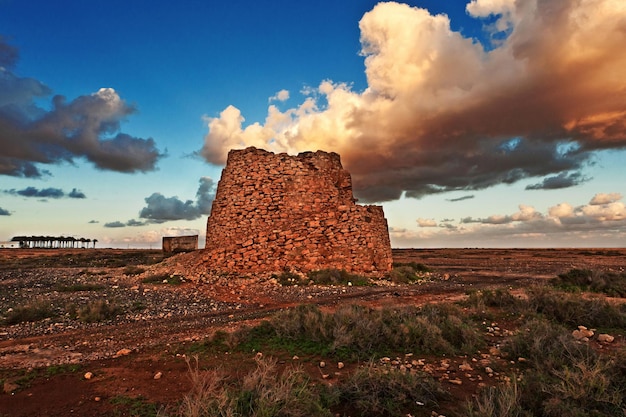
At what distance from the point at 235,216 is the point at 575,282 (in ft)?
47.0

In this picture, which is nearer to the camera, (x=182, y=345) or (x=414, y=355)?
(x=414, y=355)

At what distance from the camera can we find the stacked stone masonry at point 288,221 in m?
16.8

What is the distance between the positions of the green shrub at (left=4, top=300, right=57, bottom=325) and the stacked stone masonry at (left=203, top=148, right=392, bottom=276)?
24.9 feet

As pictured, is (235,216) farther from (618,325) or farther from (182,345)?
(618,325)

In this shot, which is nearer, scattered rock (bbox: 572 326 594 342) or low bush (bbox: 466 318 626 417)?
low bush (bbox: 466 318 626 417)

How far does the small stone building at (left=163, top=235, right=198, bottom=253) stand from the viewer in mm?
26547

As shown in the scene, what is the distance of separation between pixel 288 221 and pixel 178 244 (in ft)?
41.8

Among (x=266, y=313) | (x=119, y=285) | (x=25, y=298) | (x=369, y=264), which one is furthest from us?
(x=369, y=264)

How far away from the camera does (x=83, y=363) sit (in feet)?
19.0

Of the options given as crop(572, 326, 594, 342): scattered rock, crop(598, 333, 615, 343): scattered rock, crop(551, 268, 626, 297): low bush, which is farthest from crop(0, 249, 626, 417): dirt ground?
crop(551, 268, 626, 297): low bush

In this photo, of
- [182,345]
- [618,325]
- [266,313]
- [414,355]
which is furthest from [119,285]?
[618,325]

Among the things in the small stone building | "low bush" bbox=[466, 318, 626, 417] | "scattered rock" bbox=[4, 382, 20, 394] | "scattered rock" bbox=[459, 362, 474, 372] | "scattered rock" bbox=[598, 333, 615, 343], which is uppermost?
the small stone building

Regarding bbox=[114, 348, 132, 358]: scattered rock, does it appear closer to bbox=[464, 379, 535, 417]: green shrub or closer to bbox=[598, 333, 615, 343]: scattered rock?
bbox=[464, 379, 535, 417]: green shrub

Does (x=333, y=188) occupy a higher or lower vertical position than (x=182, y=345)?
higher
